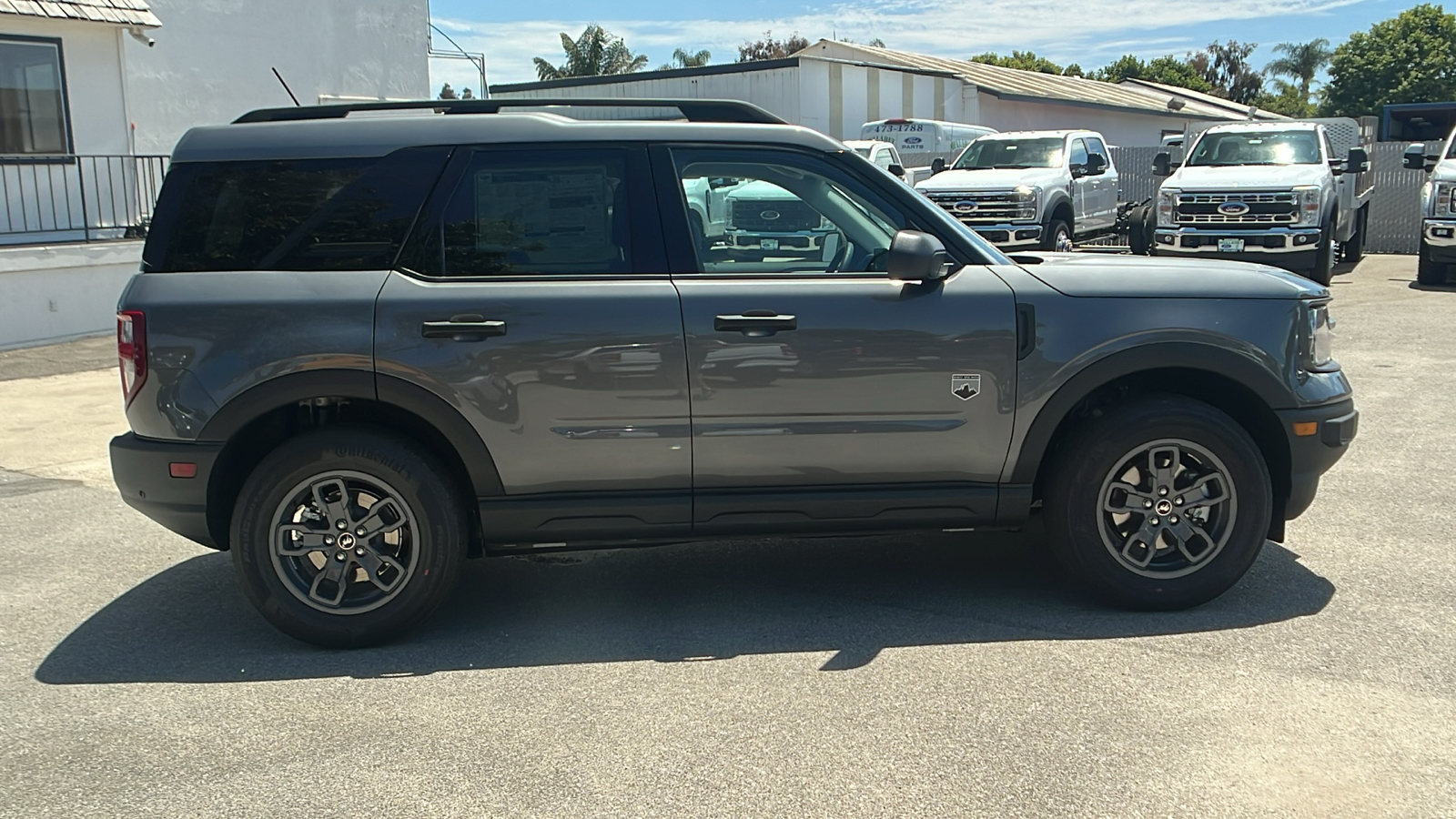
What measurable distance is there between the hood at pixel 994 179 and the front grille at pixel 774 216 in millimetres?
12306

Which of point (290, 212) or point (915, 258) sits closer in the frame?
point (915, 258)

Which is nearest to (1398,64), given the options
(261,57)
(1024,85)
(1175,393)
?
(1024,85)

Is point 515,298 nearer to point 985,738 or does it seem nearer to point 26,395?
point 985,738

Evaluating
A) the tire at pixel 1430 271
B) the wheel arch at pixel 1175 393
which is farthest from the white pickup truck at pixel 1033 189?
the wheel arch at pixel 1175 393

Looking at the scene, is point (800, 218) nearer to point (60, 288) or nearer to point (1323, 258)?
point (60, 288)

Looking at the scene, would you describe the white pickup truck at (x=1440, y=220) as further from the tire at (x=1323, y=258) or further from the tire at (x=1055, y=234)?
the tire at (x=1055, y=234)

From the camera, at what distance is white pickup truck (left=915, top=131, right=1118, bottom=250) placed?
16484mm

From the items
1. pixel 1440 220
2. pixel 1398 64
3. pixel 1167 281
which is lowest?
pixel 1440 220

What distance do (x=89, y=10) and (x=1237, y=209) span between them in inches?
537

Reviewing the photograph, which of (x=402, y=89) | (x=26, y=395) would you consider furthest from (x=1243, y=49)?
(x=26, y=395)

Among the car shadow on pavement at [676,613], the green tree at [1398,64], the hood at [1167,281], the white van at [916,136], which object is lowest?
the car shadow on pavement at [676,613]

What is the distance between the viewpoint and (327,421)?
187 inches

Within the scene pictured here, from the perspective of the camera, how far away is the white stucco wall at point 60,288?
12477 millimetres

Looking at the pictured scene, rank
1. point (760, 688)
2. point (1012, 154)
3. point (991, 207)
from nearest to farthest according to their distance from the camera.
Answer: point (760, 688)
point (991, 207)
point (1012, 154)
